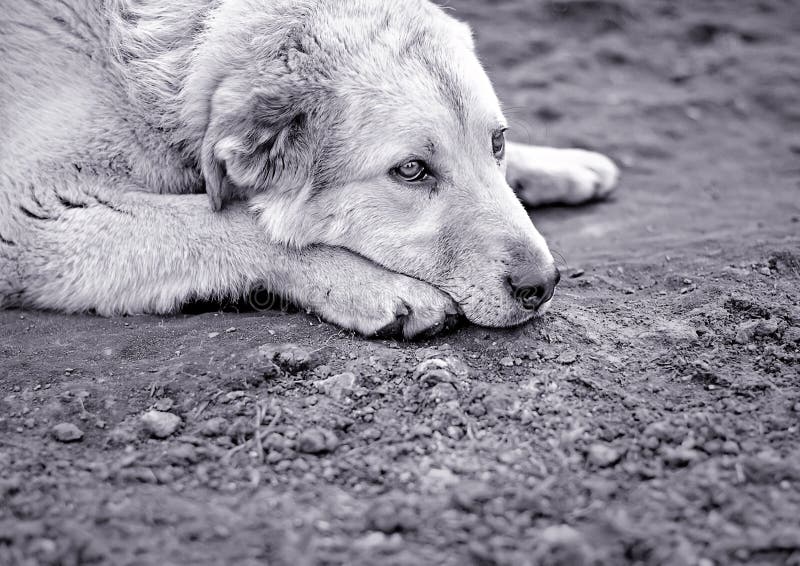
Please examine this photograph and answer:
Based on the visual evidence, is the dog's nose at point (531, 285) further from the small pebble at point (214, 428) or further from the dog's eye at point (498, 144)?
the small pebble at point (214, 428)

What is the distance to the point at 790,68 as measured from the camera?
7008mm

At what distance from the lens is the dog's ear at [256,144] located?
3.45 meters

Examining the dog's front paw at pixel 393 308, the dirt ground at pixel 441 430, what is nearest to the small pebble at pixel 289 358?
the dirt ground at pixel 441 430

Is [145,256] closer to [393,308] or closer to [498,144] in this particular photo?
[393,308]

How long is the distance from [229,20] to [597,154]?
2.85 meters

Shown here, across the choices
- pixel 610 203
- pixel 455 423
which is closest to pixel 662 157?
pixel 610 203

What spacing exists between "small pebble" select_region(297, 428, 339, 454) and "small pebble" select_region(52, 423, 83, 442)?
30.5 inches

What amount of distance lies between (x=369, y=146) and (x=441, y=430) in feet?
4.53

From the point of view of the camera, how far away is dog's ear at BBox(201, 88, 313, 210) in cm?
345

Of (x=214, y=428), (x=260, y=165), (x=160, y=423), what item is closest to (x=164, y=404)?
(x=160, y=423)

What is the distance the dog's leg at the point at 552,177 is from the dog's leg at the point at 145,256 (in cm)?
194

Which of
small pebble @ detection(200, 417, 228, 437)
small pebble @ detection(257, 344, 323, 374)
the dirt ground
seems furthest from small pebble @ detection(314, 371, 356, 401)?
small pebble @ detection(200, 417, 228, 437)

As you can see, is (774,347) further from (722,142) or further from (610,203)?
(722,142)

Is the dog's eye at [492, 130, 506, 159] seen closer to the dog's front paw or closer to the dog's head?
the dog's head
